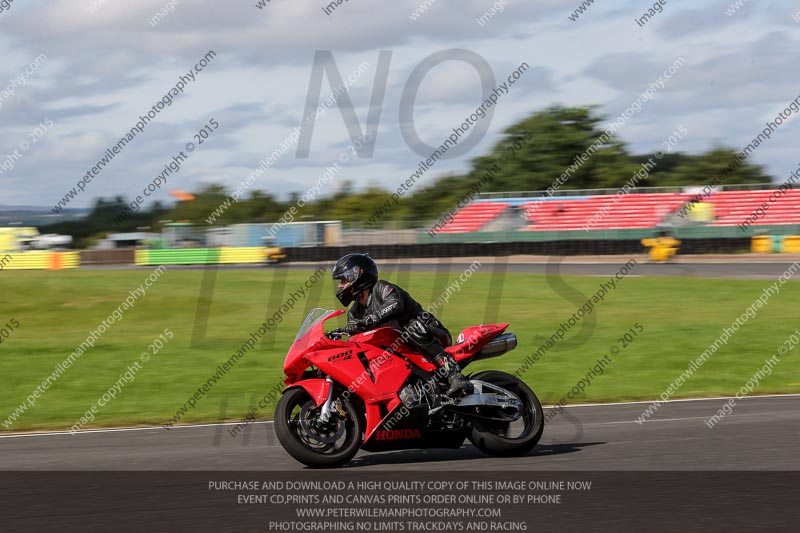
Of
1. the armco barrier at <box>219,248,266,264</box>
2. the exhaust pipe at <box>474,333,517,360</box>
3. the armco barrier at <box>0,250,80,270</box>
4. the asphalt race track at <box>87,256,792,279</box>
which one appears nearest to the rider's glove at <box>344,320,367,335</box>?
the exhaust pipe at <box>474,333,517,360</box>

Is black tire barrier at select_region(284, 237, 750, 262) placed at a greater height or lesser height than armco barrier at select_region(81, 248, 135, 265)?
lesser

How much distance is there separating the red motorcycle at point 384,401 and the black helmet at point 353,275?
239 millimetres

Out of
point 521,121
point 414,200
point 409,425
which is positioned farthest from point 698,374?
point 521,121

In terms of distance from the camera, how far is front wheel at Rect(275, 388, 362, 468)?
7.25 meters

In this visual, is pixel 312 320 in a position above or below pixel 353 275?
below

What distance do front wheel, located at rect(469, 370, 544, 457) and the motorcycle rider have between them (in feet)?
0.93

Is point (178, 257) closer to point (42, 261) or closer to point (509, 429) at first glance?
point (42, 261)

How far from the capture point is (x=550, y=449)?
810cm

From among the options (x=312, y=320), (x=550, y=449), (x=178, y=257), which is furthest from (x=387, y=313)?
(x=178, y=257)

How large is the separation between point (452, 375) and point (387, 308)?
774 millimetres

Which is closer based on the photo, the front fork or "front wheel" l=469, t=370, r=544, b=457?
the front fork

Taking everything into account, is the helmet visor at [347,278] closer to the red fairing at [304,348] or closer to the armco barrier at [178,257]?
the red fairing at [304,348]

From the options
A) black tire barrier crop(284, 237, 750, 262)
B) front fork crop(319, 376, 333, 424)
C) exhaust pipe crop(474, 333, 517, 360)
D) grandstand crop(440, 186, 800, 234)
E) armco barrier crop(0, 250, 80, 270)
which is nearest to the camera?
front fork crop(319, 376, 333, 424)

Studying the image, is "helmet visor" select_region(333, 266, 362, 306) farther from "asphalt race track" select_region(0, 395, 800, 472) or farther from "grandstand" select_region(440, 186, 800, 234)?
"grandstand" select_region(440, 186, 800, 234)
